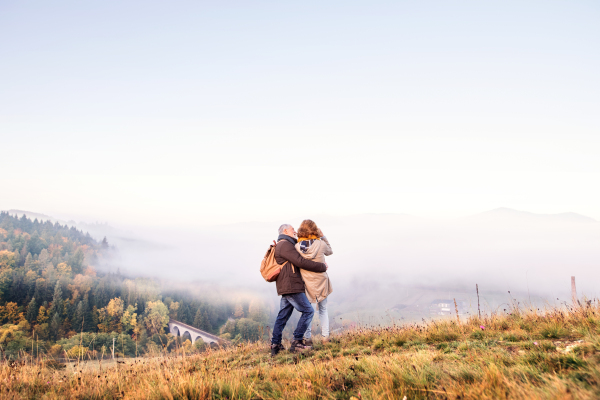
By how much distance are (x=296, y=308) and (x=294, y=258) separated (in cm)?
110

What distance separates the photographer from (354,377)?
3.93 metres

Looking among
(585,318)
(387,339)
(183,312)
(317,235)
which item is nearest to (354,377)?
(387,339)

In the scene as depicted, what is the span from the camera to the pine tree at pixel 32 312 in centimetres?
12669

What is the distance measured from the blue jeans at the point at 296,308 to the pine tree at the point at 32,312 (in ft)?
527

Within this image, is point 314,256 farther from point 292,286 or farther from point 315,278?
point 292,286

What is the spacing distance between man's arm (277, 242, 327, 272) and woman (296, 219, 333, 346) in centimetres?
25

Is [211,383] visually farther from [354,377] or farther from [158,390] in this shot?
[354,377]

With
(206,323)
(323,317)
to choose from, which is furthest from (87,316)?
(323,317)

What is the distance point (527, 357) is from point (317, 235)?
472 centimetres

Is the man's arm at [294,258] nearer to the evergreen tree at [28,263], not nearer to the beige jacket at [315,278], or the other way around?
the beige jacket at [315,278]

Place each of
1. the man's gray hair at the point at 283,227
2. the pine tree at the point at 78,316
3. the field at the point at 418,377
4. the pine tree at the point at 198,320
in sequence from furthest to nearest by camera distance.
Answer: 1. the pine tree at the point at 198,320
2. the pine tree at the point at 78,316
3. the man's gray hair at the point at 283,227
4. the field at the point at 418,377

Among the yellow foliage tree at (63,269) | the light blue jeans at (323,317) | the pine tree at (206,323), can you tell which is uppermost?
the light blue jeans at (323,317)

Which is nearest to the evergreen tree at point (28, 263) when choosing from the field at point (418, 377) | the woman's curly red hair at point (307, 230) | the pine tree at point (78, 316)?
the pine tree at point (78, 316)

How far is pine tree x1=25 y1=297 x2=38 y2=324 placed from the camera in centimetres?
12669
